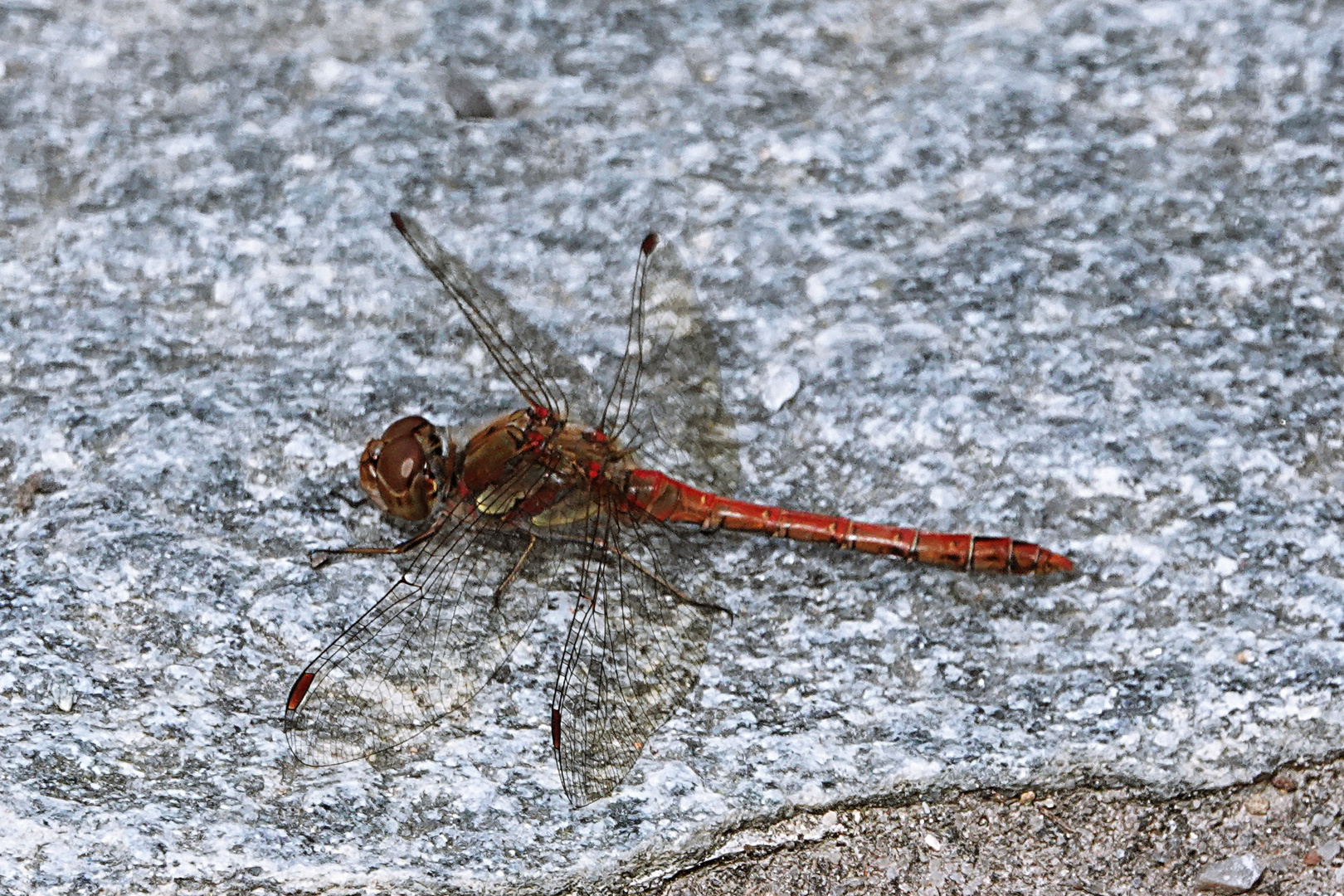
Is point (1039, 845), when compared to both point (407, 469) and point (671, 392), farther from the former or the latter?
point (407, 469)

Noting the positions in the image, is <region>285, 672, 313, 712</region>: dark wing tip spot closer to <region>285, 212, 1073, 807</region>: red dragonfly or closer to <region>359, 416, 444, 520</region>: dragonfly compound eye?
<region>285, 212, 1073, 807</region>: red dragonfly

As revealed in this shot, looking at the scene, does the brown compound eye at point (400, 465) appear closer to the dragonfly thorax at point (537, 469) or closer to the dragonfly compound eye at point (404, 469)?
the dragonfly compound eye at point (404, 469)

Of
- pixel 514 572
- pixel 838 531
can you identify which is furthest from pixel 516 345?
pixel 838 531

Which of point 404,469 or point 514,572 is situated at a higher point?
point 404,469

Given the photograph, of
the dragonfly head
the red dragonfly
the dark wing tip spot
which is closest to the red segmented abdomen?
the red dragonfly

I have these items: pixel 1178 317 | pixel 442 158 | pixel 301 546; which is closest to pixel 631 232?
pixel 442 158

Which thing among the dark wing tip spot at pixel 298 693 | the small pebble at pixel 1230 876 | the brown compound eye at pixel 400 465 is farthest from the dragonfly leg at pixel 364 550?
the small pebble at pixel 1230 876

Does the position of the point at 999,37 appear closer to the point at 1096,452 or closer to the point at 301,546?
the point at 1096,452
